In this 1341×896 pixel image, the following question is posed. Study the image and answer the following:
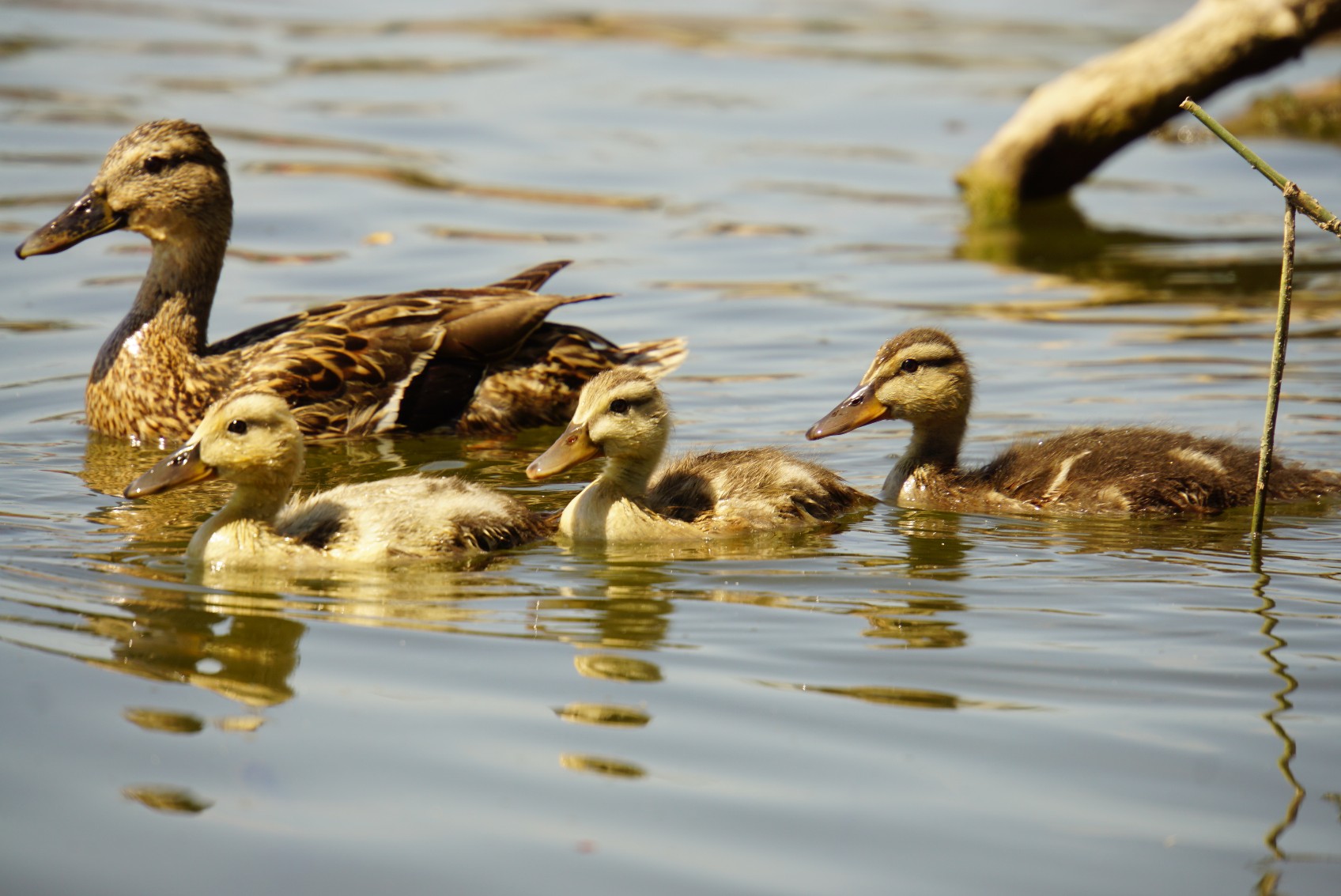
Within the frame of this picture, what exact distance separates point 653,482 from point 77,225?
341cm

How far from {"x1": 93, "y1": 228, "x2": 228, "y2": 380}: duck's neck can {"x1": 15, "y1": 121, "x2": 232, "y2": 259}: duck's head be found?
5 cm

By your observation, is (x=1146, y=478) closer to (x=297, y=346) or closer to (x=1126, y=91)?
(x=297, y=346)

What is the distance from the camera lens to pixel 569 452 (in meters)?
6.26

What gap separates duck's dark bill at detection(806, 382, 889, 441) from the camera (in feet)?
22.8

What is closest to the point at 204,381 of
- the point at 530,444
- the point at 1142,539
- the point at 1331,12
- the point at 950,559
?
the point at 530,444

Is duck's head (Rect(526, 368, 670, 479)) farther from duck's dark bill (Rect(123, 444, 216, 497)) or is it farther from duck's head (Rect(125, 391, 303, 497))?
duck's dark bill (Rect(123, 444, 216, 497))

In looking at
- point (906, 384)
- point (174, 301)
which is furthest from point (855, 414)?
→ point (174, 301)

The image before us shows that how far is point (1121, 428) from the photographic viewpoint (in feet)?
23.1

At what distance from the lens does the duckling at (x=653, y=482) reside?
624cm

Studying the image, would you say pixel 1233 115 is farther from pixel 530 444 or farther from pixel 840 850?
pixel 840 850

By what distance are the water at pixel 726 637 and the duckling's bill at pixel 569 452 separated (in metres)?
0.32

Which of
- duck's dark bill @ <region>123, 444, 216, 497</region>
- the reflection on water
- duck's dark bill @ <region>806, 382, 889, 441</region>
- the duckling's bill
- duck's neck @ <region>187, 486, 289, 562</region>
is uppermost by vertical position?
duck's dark bill @ <region>806, 382, 889, 441</region>

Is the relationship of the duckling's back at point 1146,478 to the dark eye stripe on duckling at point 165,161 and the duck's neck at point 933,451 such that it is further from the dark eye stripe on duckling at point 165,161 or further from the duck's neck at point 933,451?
the dark eye stripe on duckling at point 165,161

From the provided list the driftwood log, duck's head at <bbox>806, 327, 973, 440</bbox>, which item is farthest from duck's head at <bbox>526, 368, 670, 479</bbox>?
the driftwood log
